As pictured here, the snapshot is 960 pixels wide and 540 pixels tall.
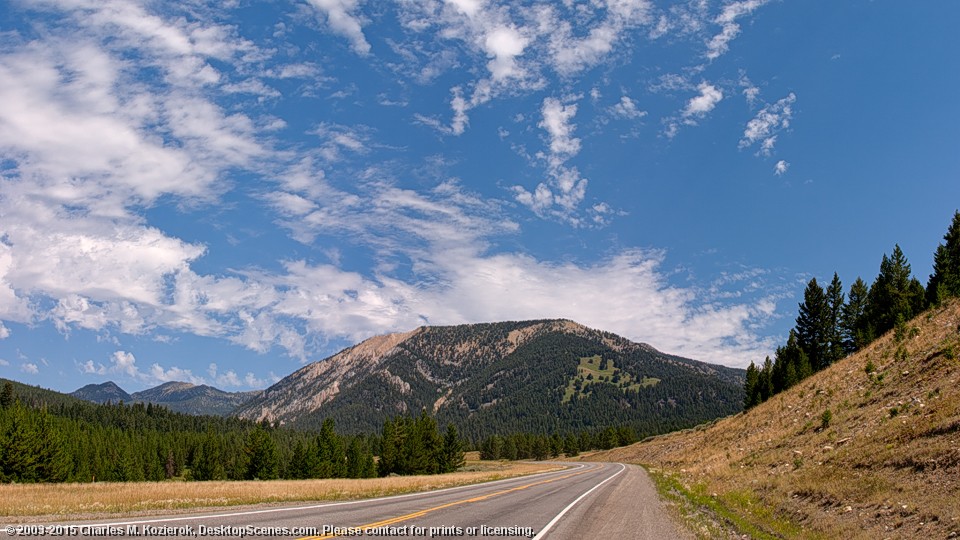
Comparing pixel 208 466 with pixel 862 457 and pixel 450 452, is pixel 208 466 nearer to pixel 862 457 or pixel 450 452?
pixel 450 452

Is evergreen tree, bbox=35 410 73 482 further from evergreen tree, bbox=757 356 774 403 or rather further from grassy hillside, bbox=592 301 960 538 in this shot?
evergreen tree, bbox=757 356 774 403

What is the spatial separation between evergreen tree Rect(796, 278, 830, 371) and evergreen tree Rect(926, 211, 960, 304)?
46.9ft

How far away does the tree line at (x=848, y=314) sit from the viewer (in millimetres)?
63750

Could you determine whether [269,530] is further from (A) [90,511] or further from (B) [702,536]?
(B) [702,536]

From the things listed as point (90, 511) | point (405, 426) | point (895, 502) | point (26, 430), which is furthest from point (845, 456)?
point (26, 430)

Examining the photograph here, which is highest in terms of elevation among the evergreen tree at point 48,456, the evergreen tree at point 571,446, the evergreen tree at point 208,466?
the evergreen tree at point 48,456

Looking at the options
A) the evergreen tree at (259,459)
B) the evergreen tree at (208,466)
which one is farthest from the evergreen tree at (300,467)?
the evergreen tree at (208,466)

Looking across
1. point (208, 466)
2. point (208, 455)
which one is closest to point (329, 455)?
point (208, 466)

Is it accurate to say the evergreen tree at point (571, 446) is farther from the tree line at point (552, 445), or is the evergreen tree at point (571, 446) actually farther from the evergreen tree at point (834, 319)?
the evergreen tree at point (834, 319)

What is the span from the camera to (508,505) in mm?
21578

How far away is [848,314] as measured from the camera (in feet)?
265

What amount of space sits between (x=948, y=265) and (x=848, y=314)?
1803cm

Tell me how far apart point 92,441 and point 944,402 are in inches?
5540

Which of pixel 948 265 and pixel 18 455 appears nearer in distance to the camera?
pixel 948 265
